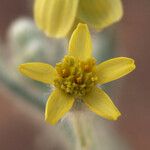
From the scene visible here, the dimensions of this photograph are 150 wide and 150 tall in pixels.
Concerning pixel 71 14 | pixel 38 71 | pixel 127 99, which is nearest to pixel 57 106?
pixel 38 71

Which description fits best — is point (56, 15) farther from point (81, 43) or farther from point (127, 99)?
point (127, 99)

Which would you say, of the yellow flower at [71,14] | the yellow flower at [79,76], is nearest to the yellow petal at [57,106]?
the yellow flower at [79,76]

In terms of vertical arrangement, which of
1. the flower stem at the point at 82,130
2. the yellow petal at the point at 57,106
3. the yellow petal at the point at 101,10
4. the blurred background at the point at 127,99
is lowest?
the blurred background at the point at 127,99

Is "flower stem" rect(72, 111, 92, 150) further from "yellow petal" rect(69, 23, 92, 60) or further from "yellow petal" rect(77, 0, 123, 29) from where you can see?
"yellow petal" rect(77, 0, 123, 29)

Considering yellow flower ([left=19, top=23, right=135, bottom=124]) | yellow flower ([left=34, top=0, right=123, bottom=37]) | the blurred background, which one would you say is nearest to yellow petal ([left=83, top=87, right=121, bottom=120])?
yellow flower ([left=19, top=23, right=135, bottom=124])

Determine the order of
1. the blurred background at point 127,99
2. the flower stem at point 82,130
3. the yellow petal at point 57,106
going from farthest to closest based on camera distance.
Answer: the blurred background at point 127,99
the flower stem at point 82,130
the yellow petal at point 57,106

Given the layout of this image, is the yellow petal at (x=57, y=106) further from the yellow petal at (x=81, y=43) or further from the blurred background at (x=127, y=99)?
the blurred background at (x=127, y=99)

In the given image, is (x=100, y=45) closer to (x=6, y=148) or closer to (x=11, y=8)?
(x=6, y=148)
